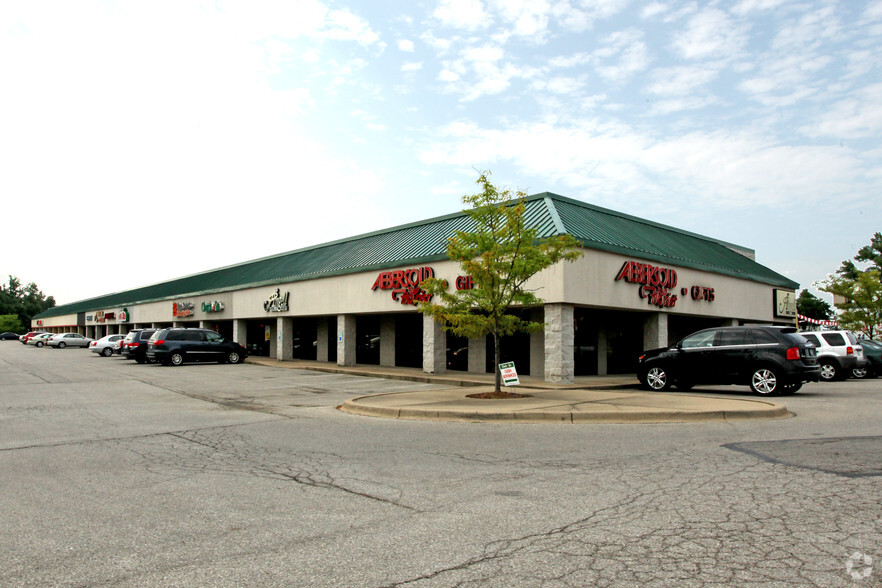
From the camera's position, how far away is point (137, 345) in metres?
34.5

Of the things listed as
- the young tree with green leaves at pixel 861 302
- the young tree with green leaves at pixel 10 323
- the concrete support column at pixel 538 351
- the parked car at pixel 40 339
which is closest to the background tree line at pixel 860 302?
the young tree with green leaves at pixel 861 302

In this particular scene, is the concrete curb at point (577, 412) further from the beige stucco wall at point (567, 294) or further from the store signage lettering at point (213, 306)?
the store signage lettering at point (213, 306)

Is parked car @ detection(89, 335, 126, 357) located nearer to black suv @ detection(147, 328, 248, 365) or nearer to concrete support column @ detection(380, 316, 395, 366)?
black suv @ detection(147, 328, 248, 365)

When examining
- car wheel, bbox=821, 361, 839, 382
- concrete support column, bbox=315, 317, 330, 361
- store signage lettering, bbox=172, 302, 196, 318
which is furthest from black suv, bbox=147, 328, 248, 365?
car wheel, bbox=821, 361, 839, 382

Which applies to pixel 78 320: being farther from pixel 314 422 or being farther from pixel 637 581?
pixel 637 581

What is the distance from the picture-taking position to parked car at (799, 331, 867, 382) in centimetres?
2256

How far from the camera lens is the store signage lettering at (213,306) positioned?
42.4m

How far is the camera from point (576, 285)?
800 inches

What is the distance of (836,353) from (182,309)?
41640 millimetres

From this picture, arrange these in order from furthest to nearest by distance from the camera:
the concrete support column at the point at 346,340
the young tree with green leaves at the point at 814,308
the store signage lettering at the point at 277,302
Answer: the young tree with green leaves at the point at 814,308 < the store signage lettering at the point at 277,302 < the concrete support column at the point at 346,340

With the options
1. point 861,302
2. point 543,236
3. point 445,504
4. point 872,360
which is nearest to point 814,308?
point 861,302

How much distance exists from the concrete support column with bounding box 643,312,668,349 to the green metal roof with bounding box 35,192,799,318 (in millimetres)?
2096

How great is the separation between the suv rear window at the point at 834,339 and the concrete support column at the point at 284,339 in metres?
25.3

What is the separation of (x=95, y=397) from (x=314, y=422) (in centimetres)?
806
